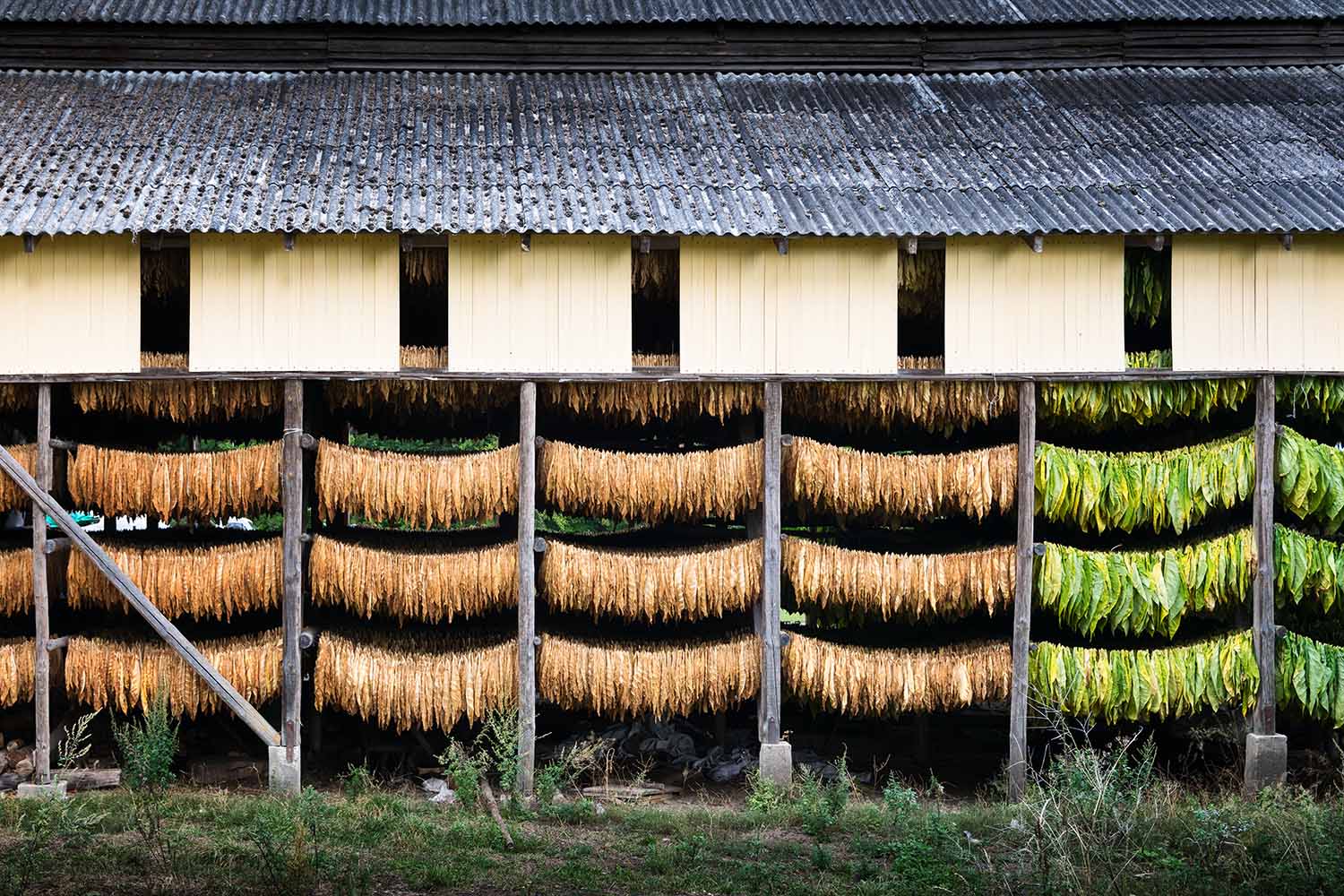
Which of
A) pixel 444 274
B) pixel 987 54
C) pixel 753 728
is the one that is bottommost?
pixel 753 728

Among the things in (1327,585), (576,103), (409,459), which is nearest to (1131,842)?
(1327,585)

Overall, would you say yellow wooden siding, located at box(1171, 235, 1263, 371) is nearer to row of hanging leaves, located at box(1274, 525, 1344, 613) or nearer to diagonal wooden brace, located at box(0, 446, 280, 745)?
row of hanging leaves, located at box(1274, 525, 1344, 613)

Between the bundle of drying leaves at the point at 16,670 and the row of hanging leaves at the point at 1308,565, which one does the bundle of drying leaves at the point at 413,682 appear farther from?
the row of hanging leaves at the point at 1308,565

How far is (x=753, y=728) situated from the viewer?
16.0 meters

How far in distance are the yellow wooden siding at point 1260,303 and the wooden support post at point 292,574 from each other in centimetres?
951

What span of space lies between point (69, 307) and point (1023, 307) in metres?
10.2

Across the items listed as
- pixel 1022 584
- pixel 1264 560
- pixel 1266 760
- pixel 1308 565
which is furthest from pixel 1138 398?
pixel 1266 760

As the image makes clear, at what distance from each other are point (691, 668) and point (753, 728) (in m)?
3.06

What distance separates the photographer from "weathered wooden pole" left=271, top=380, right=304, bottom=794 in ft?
42.7

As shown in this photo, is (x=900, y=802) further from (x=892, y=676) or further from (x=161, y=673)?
(x=161, y=673)

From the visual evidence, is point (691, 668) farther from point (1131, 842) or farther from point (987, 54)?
point (987, 54)

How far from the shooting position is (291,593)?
13.1m

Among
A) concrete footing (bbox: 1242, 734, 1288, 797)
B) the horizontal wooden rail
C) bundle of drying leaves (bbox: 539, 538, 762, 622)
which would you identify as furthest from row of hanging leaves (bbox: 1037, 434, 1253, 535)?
bundle of drying leaves (bbox: 539, 538, 762, 622)

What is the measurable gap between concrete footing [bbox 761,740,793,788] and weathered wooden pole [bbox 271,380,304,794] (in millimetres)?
5007
